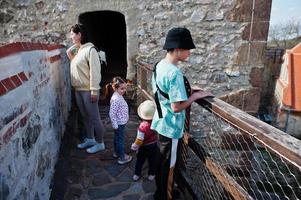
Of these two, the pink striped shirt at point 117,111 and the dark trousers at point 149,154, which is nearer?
the dark trousers at point 149,154

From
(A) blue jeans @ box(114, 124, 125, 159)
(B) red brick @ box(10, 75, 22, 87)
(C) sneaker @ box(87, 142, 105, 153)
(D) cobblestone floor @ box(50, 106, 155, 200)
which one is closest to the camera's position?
(B) red brick @ box(10, 75, 22, 87)

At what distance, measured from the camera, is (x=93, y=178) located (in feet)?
10.0

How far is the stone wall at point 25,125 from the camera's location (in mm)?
1394

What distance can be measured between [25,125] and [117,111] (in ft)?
4.52

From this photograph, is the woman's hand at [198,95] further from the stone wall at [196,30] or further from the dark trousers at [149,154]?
the stone wall at [196,30]

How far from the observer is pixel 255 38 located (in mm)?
5008

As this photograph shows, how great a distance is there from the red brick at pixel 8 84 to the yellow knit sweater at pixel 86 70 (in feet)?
5.45

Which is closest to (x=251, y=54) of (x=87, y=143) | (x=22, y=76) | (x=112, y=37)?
(x=87, y=143)

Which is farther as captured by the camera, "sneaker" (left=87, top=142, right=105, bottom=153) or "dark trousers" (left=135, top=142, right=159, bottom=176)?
"sneaker" (left=87, top=142, right=105, bottom=153)

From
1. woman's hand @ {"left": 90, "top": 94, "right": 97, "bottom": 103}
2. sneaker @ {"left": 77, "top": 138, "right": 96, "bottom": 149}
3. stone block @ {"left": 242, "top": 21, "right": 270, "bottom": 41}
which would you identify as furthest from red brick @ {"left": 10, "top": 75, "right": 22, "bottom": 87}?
stone block @ {"left": 242, "top": 21, "right": 270, "bottom": 41}

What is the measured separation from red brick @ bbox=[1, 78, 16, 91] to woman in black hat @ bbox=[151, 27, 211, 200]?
0.97 metres

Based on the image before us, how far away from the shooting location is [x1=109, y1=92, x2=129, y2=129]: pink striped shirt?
3.05 m

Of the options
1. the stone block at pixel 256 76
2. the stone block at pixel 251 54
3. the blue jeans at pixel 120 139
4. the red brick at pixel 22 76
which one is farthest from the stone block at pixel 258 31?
the red brick at pixel 22 76

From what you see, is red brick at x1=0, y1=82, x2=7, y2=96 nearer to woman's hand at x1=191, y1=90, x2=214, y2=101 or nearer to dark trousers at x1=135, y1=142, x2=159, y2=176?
woman's hand at x1=191, y1=90, x2=214, y2=101
